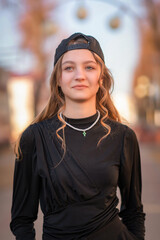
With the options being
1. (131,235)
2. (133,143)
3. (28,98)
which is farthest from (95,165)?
(28,98)

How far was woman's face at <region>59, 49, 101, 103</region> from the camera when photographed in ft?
5.83

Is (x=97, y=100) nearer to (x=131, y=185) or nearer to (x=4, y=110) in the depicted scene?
(x=131, y=185)

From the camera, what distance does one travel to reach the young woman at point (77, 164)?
64.8 inches

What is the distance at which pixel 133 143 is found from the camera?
1887mm

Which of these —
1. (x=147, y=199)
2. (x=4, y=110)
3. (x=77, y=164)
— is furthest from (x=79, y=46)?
(x=4, y=110)

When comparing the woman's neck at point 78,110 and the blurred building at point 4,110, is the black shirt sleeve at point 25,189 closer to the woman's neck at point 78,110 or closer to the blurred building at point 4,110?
the woman's neck at point 78,110

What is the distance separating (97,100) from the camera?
2.08 metres

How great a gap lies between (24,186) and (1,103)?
1415 centimetres

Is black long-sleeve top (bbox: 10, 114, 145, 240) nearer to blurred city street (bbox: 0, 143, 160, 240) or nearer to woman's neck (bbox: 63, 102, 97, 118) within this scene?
woman's neck (bbox: 63, 102, 97, 118)

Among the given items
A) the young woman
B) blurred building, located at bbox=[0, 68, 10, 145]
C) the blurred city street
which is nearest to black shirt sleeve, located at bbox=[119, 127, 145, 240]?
the young woman

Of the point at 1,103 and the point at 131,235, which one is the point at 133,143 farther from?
the point at 1,103

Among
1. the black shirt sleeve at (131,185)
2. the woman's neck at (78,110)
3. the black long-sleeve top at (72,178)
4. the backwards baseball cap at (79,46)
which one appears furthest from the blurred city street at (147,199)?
the backwards baseball cap at (79,46)

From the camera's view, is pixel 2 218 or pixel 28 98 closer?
pixel 2 218

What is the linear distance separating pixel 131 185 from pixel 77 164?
0.43 meters
